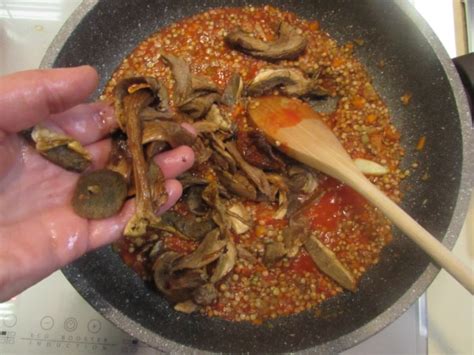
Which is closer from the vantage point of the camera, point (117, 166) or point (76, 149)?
point (76, 149)

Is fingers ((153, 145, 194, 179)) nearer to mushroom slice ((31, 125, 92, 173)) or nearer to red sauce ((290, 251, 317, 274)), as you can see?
mushroom slice ((31, 125, 92, 173))

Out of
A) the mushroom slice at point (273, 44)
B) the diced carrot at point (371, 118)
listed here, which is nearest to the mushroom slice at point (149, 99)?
the mushroom slice at point (273, 44)

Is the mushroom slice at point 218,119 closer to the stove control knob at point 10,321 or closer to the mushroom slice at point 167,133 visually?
the mushroom slice at point 167,133

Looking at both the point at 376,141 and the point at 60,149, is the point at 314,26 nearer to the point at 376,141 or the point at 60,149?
the point at 376,141

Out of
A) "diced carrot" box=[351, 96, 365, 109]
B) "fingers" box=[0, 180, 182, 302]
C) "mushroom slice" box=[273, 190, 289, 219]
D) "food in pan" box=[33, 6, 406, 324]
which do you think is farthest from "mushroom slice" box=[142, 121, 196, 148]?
"diced carrot" box=[351, 96, 365, 109]

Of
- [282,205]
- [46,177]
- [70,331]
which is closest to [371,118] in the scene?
[282,205]

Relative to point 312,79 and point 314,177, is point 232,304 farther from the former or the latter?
point 312,79

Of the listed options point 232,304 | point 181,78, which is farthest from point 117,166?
point 232,304
